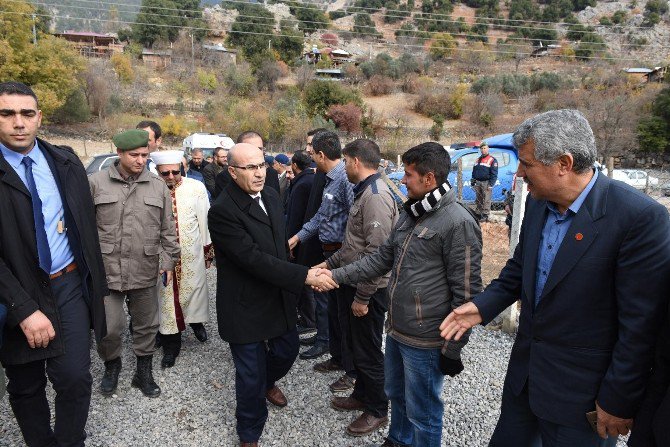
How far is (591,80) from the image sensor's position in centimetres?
4159

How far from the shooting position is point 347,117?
32.6 m

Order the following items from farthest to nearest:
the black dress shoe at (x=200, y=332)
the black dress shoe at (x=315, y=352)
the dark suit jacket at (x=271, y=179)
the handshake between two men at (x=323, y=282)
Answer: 1. the dark suit jacket at (x=271, y=179)
2. the black dress shoe at (x=200, y=332)
3. the black dress shoe at (x=315, y=352)
4. the handshake between two men at (x=323, y=282)

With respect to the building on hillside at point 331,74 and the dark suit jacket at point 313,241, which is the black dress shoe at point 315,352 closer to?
the dark suit jacket at point 313,241

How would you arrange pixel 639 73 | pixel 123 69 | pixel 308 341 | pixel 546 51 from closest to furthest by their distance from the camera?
pixel 308 341
pixel 123 69
pixel 639 73
pixel 546 51

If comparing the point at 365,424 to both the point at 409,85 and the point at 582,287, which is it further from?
the point at 409,85

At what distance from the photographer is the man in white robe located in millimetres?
3936

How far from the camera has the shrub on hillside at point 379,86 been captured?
4303 centimetres

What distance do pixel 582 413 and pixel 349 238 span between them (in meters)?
1.82

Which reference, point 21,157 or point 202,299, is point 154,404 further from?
point 21,157

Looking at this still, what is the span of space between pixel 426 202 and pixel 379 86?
42932mm

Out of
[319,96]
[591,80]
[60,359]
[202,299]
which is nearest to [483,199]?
[202,299]

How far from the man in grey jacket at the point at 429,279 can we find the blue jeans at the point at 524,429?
1.01 ft

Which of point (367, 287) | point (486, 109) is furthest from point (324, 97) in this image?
point (367, 287)

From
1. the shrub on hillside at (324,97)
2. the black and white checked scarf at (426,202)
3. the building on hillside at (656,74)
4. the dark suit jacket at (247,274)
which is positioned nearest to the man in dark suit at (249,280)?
the dark suit jacket at (247,274)
